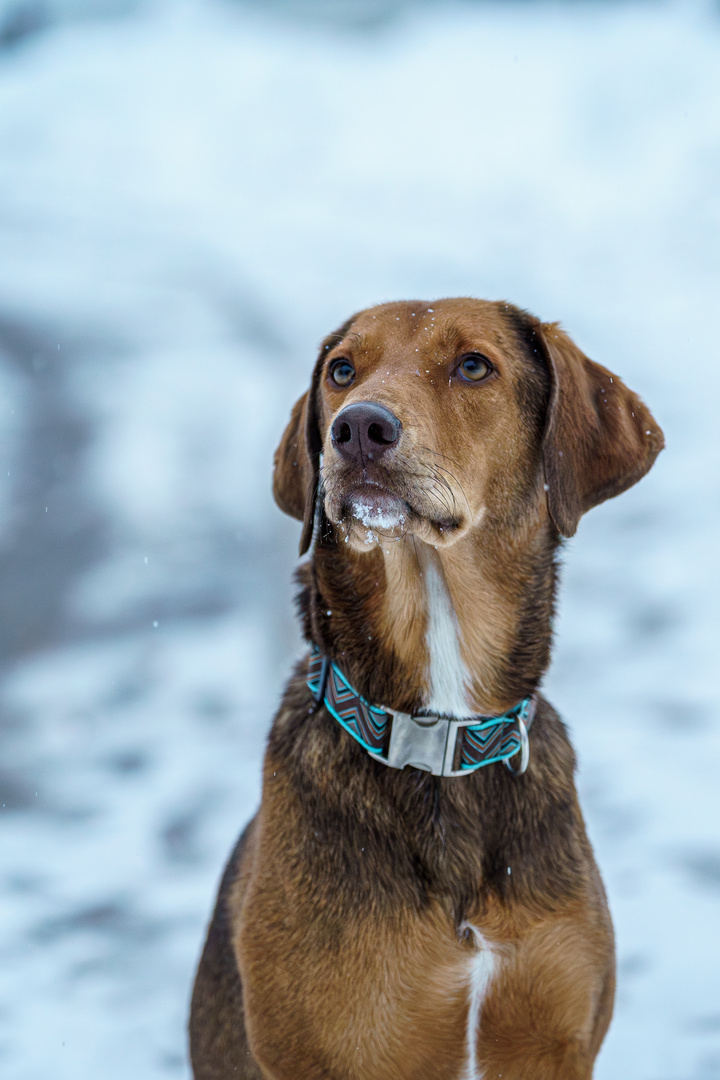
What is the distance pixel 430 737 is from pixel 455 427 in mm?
876

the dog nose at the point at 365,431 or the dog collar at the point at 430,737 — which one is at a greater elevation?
the dog nose at the point at 365,431

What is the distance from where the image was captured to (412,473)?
2.60 metres

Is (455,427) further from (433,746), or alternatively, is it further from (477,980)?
(477,980)

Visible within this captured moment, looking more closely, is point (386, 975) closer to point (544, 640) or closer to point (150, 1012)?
point (544, 640)

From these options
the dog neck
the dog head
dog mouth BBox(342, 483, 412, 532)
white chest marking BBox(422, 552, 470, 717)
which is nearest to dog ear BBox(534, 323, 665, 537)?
the dog head

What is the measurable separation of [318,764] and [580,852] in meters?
0.81

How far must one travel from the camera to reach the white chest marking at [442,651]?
9.48ft

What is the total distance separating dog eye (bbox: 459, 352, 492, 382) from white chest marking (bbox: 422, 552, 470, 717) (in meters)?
0.55

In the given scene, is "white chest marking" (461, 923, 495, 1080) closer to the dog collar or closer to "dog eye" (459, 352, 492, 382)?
the dog collar

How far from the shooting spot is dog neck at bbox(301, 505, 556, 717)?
2.89 meters

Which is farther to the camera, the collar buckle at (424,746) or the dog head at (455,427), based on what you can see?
the collar buckle at (424,746)

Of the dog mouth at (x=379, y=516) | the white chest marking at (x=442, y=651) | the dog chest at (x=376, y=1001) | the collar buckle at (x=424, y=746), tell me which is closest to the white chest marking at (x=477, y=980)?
the dog chest at (x=376, y=1001)

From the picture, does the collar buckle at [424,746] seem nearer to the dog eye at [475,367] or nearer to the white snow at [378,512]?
the white snow at [378,512]

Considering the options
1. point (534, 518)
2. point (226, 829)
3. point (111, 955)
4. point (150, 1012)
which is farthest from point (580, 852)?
point (226, 829)
